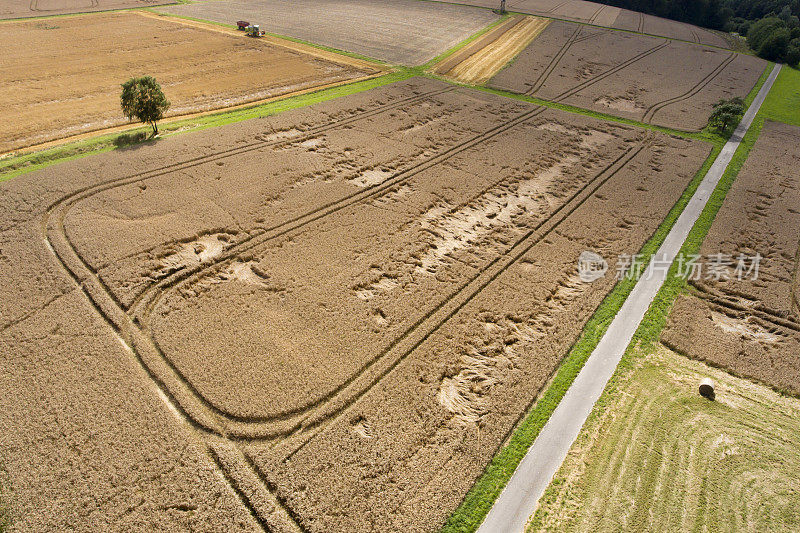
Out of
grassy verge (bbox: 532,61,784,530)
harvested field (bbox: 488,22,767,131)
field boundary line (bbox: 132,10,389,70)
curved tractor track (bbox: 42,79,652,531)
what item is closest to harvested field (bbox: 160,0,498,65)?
field boundary line (bbox: 132,10,389,70)

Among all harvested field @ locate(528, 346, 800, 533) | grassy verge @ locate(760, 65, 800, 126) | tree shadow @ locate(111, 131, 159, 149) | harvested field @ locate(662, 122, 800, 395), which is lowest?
harvested field @ locate(528, 346, 800, 533)

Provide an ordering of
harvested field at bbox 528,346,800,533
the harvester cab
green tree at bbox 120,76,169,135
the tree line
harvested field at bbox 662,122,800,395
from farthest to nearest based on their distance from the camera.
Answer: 1. the tree line
2. the harvester cab
3. green tree at bbox 120,76,169,135
4. harvested field at bbox 662,122,800,395
5. harvested field at bbox 528,346,800,533

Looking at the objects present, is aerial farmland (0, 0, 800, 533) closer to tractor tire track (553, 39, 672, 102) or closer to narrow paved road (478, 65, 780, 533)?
narrow paved road (478, 65, 780, 533)

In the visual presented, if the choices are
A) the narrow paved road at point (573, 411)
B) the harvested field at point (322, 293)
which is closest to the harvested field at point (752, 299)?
the narrow paved road at point (573, 411)

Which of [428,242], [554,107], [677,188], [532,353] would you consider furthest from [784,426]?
[554,107]

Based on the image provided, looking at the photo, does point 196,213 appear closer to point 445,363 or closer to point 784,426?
point 445,363

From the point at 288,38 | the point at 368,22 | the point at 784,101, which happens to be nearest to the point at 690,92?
the point at 784,101

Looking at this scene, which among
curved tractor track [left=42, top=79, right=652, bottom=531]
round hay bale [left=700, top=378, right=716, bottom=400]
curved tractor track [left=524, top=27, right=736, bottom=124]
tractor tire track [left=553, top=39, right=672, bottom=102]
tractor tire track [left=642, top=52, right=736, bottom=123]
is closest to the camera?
curved tractor track [left=42, top=79, right=652, bottom=531]
